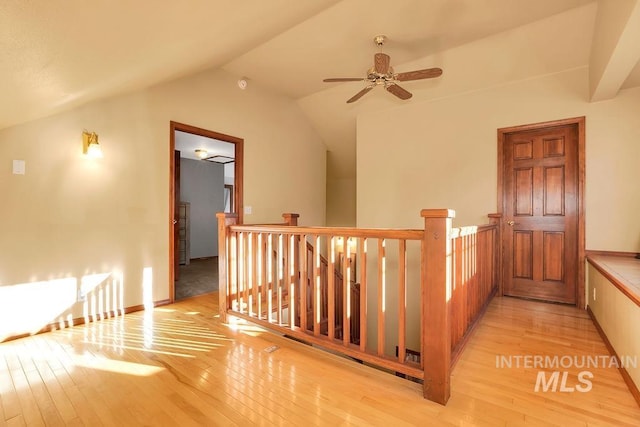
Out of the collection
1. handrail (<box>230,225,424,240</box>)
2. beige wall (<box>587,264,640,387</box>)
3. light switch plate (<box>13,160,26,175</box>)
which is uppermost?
light switch plate (<box>13,160,26,175</box>)

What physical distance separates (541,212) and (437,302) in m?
2.86

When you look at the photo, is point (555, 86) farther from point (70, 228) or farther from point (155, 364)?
point (70, 228)

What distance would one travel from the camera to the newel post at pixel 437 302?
1.54 m

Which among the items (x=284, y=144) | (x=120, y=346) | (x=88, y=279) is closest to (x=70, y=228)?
(x=88, y=279)

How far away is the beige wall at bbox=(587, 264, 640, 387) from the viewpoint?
1.64 m

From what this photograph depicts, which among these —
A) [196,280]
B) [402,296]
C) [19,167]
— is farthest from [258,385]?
[196,280]

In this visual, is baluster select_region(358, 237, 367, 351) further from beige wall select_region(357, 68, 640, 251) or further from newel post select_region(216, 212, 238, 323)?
beige wall select_region(357, 68, 640, 251)

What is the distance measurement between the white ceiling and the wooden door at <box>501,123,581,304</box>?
0.86m

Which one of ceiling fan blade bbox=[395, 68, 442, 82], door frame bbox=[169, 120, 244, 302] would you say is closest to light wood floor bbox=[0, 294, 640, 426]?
door frame bbox=[169, 120, 244, 302]

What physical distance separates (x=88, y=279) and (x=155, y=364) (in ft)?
4.95

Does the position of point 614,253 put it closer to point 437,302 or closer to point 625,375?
point 625,375

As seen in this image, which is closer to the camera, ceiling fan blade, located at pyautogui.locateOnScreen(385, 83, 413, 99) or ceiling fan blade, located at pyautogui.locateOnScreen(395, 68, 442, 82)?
ceiling fan blade, located at pyautogui.locateOnScreen(395, 68, 442, 82)

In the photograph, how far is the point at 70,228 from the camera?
2.77m

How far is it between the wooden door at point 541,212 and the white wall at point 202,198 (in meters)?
6.36
